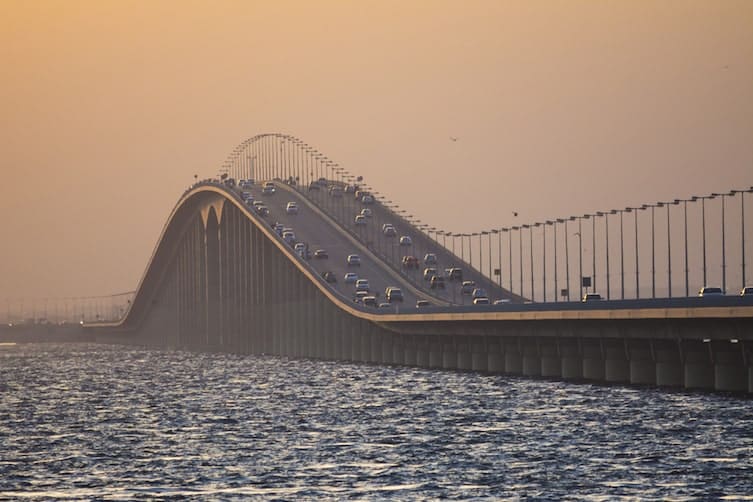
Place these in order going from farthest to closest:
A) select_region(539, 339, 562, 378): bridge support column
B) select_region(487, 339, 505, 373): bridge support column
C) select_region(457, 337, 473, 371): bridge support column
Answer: select_region(457, 337, 473, 371): bridge support column < select_region(487, 339, 505, 373): bridge support column < select_region(539, 339, 562, 378): bridge support column

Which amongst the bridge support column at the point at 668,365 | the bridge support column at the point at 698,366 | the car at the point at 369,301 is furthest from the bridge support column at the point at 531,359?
the car at the point at 369,301

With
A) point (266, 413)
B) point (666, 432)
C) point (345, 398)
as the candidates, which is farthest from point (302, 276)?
point (666, 432)

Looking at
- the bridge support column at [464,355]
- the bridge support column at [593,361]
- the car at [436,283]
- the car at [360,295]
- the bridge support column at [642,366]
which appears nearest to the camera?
the bridge support column at [642,366]

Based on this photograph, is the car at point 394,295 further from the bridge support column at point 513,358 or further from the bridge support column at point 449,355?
the bridge support column at point 513,358

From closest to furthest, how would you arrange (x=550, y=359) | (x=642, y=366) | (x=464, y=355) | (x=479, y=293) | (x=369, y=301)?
(x=642, y=366)
(x=550, y=359)
(x=464, y=355)
(x=369, y=301)
(x=479, y=293)

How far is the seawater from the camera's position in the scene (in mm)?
50031

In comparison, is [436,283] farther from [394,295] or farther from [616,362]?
[616,362]

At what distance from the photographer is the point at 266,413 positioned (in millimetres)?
84625

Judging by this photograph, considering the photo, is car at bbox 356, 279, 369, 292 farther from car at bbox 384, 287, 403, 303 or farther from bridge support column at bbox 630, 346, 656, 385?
bridge support column at bbox 630, 346, 656, 385

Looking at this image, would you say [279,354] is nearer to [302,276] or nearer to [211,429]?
[302,276]

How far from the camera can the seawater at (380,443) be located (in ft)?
164

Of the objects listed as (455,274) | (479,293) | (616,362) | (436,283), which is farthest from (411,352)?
(616,362)

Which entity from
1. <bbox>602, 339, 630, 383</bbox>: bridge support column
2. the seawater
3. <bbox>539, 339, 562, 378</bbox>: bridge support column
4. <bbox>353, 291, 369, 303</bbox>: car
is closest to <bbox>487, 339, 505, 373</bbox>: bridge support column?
<bbox>539, 339, 562, 378</bbox>: bridge support column

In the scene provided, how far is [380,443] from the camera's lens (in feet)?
213
